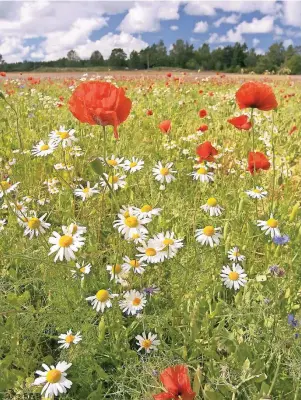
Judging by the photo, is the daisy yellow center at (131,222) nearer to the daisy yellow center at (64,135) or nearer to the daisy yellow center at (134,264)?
the daisy yellow center at (134,264)

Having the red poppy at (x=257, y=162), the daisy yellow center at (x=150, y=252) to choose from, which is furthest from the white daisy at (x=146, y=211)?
the red poppy at (x=257, y=162)

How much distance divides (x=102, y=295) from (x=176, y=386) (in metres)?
0.52

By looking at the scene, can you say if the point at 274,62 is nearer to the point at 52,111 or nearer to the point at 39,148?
the point at 52,111

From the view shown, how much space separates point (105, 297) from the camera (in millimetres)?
1452

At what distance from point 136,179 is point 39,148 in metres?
0.81

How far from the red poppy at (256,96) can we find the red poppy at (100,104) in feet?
2.33

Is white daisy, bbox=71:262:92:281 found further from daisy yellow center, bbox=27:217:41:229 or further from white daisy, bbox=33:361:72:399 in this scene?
white daisy, bbox=33:361:72:399

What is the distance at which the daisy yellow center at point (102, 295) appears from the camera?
4.73 ft

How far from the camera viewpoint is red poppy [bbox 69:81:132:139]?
1.26 metres

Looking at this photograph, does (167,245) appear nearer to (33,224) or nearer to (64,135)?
(33,224)

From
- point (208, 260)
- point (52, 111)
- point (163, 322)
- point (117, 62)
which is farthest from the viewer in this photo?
point (117, 62)

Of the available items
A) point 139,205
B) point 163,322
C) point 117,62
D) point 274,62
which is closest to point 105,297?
point 163,322

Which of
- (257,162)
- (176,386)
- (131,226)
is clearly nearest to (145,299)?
(131,226)

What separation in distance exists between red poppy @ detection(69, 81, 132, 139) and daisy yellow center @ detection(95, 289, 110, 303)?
0.55 metres
